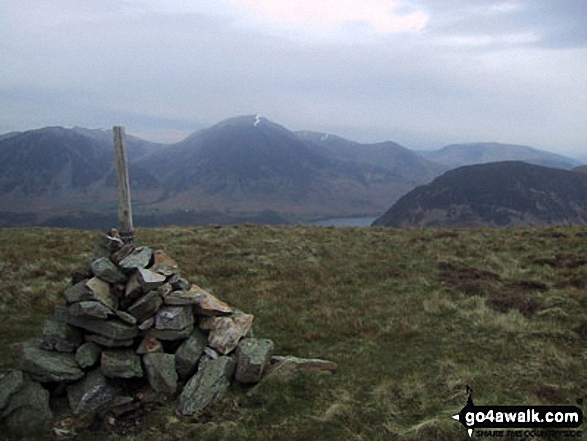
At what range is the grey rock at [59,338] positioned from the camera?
34.5 ft

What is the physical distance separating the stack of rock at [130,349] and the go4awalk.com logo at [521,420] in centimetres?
476

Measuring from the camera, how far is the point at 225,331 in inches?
446

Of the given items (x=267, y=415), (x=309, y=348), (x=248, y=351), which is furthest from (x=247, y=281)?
(x=267, y=415)

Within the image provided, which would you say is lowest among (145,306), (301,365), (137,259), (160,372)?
(301,365)

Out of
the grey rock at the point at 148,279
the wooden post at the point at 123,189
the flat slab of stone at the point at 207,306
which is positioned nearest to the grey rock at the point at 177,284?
the flat slab of stone at the point at 207,306

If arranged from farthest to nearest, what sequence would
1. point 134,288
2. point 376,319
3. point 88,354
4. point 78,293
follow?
point 376,319, point 134,288, point 78,293, point 88,354

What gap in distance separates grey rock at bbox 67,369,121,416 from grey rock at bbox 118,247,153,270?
265cm

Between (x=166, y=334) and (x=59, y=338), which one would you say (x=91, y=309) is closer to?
(x=59, y=338)

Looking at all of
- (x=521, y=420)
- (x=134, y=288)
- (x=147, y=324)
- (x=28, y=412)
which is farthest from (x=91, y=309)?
(x=521, y=420)

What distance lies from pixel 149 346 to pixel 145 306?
3.21 feet

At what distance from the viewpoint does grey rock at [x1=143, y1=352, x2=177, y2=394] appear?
1026cm

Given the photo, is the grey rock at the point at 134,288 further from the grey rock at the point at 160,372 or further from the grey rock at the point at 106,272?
the grey rock at the point at 160,372

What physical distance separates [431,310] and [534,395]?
603 cm

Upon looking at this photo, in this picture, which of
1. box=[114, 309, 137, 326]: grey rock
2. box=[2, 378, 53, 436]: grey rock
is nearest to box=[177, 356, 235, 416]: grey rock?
box=[114, 309, 137, 326]: grey rock
